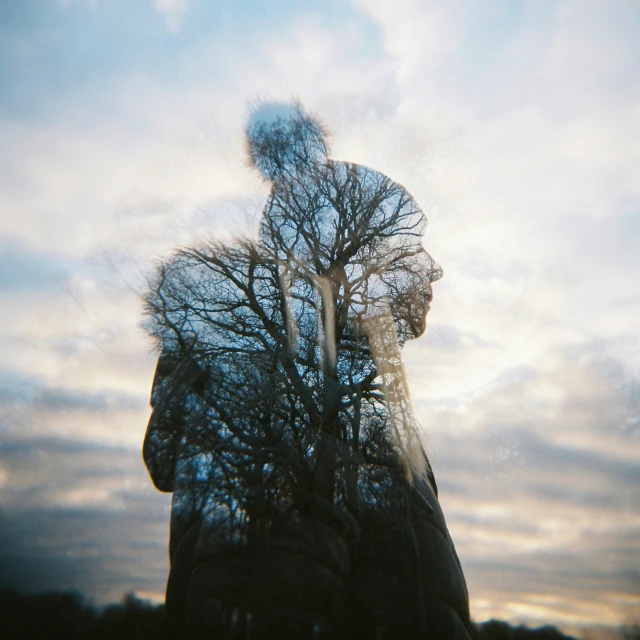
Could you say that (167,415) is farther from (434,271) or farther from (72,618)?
(434,271)

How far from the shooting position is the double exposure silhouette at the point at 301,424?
3.68 meters

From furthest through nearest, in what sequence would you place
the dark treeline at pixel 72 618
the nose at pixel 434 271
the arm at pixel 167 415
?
the nose at pixel 434 271 → the arm at pixel 167 415 → the dark treeline at pixel 72 618

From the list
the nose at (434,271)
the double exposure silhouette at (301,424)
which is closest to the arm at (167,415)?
the double exposure silhouette at (301,424)

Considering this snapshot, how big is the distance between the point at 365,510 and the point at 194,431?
1.41 metres

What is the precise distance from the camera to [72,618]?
11.8 ft

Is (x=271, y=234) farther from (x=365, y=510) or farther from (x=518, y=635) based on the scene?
(x=518, y=635)

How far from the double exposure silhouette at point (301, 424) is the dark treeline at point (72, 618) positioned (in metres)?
0.19

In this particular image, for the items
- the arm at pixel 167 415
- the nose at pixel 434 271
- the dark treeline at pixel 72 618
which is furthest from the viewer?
the nose at pixel 434 271

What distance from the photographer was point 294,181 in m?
5.09

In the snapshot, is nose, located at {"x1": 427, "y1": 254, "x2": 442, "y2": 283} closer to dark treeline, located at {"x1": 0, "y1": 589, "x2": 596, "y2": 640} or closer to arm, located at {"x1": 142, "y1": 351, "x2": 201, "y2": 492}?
arm, located at {"x1": 142, "y1": 351, "x2": 201, "y2": 492}

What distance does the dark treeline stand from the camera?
3518 millimetres

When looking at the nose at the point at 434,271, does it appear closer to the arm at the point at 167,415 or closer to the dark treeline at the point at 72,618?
the arm at the point at 167,415

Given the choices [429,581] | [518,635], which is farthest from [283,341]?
[518,635]

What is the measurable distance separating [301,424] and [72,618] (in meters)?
1.96
